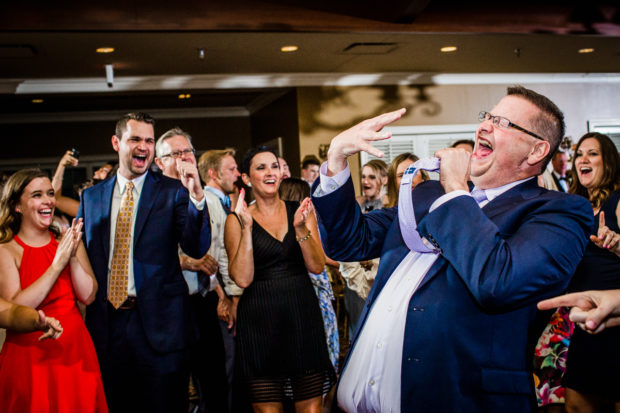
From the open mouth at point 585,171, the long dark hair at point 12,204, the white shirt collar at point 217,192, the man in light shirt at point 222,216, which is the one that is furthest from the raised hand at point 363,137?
the white shirt collar at point 217,192

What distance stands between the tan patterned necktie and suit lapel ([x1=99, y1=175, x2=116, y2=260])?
0.11 feet

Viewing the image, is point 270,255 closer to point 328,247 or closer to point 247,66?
point 328,247

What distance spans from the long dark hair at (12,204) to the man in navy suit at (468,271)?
1620mm

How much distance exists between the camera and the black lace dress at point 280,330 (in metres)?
2.73

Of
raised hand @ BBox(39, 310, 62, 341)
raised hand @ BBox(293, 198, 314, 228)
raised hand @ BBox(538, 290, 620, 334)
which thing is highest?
raised hand @ BBox(293, 198, 314, 228)

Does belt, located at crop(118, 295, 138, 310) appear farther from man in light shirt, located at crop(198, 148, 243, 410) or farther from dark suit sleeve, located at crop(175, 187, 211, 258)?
man in light shirt, located at crop(198, 148, 243, 410)

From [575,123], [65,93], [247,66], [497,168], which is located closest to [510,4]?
[247,66]

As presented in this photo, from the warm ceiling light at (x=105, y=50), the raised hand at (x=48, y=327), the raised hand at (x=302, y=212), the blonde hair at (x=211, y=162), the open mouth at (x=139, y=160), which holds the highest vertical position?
the warm ceiling light at (x=105, y=50)

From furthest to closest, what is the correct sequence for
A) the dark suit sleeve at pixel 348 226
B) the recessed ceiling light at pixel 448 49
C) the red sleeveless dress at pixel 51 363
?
1. the recessed ceiling light at pixel 448 49
2. the red sleeveless dress at pixel 51 363
3. the dark suit sleeve at pixel 348 226

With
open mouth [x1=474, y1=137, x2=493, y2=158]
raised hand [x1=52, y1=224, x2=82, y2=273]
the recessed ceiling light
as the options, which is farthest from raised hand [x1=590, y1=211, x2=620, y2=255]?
the recessed ceiling light

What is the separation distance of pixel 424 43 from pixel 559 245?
5.00 meters

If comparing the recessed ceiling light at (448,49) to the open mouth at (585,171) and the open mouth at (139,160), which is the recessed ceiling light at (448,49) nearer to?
the open mouth at (585,171)

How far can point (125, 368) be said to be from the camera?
2.56 meters

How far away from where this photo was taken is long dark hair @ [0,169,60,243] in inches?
97.6
